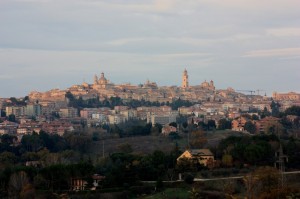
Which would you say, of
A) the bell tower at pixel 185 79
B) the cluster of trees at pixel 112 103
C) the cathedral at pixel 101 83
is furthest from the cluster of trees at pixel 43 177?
the bell tower at pixel 185 79

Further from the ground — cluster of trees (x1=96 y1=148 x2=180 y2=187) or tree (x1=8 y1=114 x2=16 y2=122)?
tree (x1=8 y1=114 x2=16 y2=122)

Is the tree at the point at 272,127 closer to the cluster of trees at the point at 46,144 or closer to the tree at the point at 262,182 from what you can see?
the cluster of trees at the point at 46,144

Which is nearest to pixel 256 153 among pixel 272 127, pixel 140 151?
pixel 140 151

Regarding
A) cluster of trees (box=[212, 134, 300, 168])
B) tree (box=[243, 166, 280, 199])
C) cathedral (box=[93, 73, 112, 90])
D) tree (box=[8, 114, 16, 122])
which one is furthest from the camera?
cathedral (box=[93, 73, 112, 90])

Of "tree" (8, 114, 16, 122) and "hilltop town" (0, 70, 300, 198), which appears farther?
"tree" (8, 114, 16, 122)

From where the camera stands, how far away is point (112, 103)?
113 m

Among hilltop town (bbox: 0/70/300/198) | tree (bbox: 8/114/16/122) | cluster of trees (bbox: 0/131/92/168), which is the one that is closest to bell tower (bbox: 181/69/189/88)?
hilltop town (bbox: 0/70/300/198)

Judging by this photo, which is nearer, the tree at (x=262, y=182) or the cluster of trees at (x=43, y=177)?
the tree at (x=262, y=182)

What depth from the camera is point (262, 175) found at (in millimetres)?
27719

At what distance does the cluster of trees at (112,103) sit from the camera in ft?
361

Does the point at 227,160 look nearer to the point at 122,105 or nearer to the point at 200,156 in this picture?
the point at 200,156

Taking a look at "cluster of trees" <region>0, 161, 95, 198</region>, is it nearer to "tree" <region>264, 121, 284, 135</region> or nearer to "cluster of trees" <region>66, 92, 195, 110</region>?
"tree" <region>264, 121, 284, 135</region>

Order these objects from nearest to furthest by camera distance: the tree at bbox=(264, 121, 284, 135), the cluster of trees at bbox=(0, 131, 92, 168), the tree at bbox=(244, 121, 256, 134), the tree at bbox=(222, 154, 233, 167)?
1. the tree at bbox=(222, 154, 233, 167)
2. the cluster of trees at bbox=(0, 131, 92, 168)
3. the tree at bbox=(264, 121, 284, 135)
4. the tree at bbox=(244, 121, 256, 134)

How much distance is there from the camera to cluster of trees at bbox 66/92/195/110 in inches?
4333
